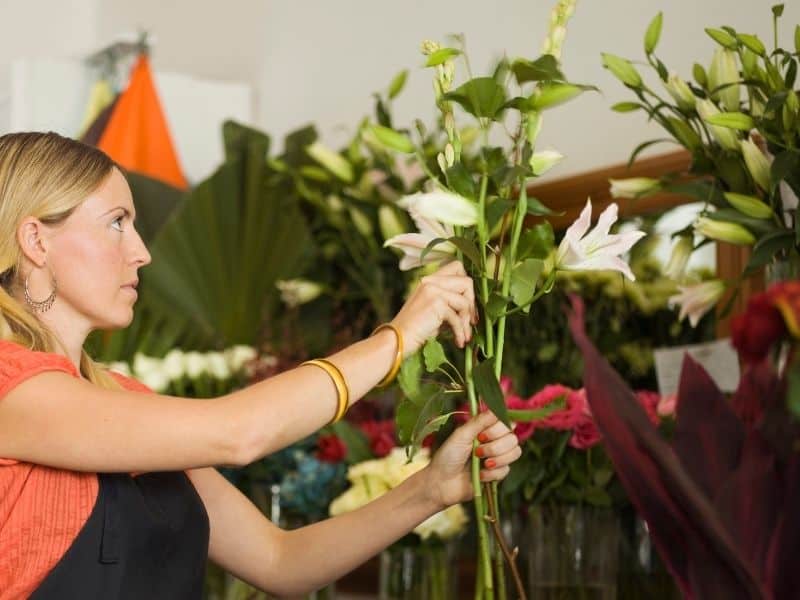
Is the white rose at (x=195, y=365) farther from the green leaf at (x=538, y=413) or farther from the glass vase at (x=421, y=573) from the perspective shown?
the green leaf at (x=538, y=413)

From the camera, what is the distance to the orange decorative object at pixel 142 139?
2996mm

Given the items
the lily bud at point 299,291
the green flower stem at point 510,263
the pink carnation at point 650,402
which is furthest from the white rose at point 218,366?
the green flower stem at point 510,263

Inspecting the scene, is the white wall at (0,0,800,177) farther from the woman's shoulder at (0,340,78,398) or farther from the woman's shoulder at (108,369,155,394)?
the woman's shoulder at (0,340,78,398)

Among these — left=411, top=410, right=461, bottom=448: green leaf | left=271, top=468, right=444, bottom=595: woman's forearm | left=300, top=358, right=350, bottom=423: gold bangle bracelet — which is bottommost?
left=271, top=468, right=444, bottom=595: woman's forearm

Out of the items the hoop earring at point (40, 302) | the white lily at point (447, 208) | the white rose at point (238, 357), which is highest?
the white lily at point (447, 208)

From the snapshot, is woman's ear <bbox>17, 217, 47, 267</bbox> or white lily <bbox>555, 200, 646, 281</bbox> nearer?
white lily <bbox>555, 200, 646, 281</bbox>

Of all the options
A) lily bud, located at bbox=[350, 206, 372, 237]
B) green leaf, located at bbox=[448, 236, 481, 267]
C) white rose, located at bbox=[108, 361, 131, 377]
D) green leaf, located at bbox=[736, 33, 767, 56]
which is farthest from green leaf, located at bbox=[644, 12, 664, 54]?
white rose, located at bbox=[108, 361, 131, 377]

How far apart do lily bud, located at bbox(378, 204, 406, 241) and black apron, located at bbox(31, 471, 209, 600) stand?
87cm

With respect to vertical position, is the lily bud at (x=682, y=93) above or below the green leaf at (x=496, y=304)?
above

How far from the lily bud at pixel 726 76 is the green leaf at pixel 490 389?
48 centimetres

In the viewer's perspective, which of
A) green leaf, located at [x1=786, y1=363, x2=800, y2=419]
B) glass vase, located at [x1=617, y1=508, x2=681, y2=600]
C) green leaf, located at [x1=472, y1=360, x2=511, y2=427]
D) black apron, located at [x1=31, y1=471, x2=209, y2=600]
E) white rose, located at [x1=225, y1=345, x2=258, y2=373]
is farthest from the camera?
white rose, located at [x1=225, y1=345, x2=258, y2=373]

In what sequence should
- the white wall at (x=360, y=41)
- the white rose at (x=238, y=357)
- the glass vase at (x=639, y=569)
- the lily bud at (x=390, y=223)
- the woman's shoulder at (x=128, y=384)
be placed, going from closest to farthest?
the woman's shoulder at (x=128, y=384)
the glass vase at (x=639, y=569)
the white wall at (x=360, y=41)
the lily bud at (x=390, y=223)
the white rose at (x=238, y=357)

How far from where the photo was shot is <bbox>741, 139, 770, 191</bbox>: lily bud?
1326 millimetres

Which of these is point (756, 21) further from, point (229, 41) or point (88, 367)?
point (229, 41)
